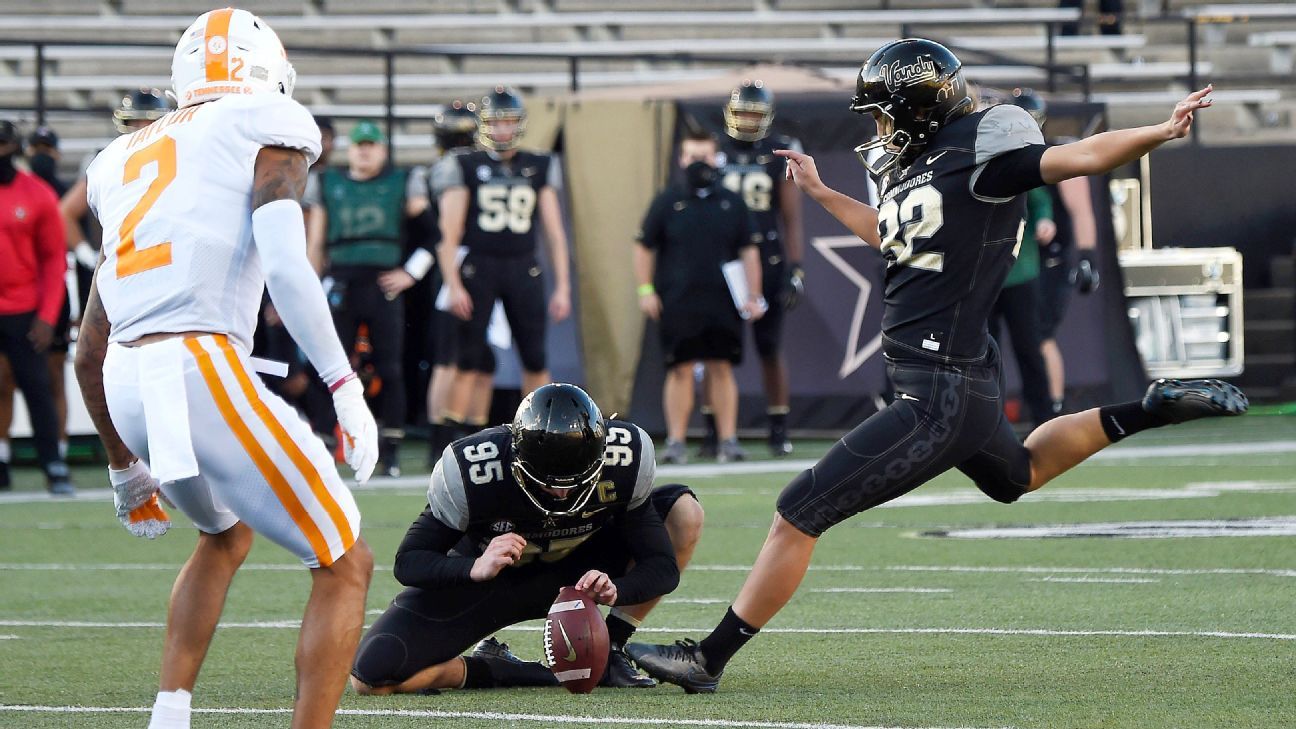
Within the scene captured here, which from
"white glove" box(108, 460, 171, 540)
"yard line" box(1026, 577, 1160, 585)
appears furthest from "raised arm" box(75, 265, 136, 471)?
"yard line" box(1026, 577, 1160, 585)

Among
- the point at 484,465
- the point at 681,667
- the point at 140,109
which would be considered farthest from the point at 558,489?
the point at 140,109

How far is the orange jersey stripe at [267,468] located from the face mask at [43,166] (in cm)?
801

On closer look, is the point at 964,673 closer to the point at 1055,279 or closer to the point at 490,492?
the point at 490,492

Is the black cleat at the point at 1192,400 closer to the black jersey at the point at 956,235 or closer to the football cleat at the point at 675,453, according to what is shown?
the black jersey at the point at 956,235

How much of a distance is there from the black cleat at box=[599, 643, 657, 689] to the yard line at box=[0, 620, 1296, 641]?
72cm

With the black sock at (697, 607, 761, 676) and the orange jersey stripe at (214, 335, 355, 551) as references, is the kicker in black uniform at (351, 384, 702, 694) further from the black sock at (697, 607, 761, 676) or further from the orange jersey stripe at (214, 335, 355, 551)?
the orange jersey stripe at (214, 335, 355, 551)

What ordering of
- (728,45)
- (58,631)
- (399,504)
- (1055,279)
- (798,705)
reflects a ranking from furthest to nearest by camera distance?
(728,45) < (1055,279) < (399,504) < (58,631) < (798,705)

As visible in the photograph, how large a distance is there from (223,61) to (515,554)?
4.47 feet

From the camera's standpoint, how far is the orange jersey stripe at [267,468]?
12.2ft

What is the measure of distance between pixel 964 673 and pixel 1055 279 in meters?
8.11

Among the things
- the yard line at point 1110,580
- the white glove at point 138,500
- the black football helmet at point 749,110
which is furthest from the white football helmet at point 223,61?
the black football helmet at point 749,110

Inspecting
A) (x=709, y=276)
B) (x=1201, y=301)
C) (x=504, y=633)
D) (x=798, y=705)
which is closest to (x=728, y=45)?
(x=1201, y=301)

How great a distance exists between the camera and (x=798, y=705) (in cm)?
446

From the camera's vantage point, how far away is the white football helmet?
4012mm
